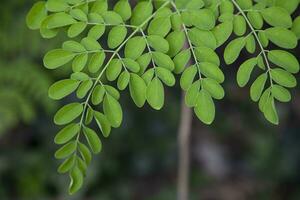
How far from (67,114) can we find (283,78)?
42 cm

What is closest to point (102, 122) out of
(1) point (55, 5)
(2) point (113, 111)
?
(2) point (113, 111)

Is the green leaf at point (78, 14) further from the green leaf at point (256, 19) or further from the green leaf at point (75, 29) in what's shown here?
the green leaf at point (256, 19)

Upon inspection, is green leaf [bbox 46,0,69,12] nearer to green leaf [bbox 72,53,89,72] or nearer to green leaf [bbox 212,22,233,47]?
green leaf [bbox 72,53,89,72]

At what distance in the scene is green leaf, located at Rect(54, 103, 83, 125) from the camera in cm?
107

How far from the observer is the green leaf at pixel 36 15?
115cm

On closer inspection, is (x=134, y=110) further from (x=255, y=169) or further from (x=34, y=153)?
(x=255, y=169)

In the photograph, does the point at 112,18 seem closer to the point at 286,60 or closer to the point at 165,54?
the point at 165,54

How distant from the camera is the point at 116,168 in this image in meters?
2.60

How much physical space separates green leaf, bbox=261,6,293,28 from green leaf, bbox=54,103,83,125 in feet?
1.32

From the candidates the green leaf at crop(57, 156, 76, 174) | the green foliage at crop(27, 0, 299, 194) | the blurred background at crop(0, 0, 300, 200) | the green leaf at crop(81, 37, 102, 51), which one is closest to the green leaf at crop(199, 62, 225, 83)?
the green foliage at crop(27, 0, 299, 194)

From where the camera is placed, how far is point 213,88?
41.5 inches

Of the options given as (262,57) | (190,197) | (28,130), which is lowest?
(190,197)

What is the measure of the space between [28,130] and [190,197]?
83 cm

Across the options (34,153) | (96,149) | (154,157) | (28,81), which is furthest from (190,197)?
(96,149)
